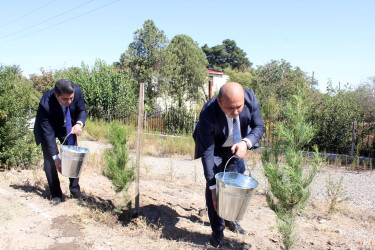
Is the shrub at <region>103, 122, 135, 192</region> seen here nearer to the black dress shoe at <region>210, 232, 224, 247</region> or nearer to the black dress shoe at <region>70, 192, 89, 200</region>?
the black dress shoe at <region>70, 192, 89, 200</region>

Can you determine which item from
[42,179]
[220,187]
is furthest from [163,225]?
[42,179]

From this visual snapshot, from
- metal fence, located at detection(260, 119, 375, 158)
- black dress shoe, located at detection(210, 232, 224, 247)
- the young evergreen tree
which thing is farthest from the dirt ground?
metal fence, located at detection(260, 119, 375, 158)

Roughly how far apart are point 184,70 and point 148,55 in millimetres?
2342

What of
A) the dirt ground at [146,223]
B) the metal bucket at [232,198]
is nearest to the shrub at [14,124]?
the dirt ground at [146,223]

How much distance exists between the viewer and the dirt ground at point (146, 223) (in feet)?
10.3

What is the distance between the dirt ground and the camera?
123 inches

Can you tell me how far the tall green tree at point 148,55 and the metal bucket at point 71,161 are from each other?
545 inches

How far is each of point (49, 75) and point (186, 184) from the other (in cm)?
2607

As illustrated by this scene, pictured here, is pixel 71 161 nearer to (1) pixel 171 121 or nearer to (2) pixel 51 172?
(2) pixel 51 172

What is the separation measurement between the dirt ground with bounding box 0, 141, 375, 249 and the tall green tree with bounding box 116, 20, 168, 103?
12708 millimetres

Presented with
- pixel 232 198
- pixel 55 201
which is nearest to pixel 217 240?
pixel 232 198

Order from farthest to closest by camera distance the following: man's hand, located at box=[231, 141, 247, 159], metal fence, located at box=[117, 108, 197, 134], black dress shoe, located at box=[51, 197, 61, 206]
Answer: metal fence, located at box=[117, 108, 197, 134] < black dress shoe, located at box=[51, 197, 61, 206] < man's hand, located at box=[231, 141, 247, 159]

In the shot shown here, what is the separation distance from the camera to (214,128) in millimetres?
2914

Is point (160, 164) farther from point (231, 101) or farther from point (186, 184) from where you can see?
point (231, 101)
